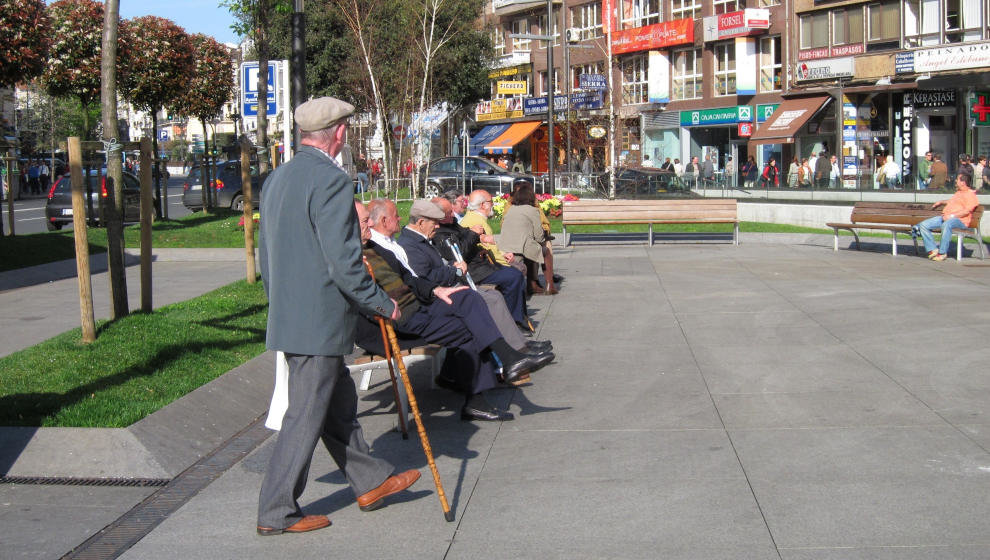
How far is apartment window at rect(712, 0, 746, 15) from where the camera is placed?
149ft

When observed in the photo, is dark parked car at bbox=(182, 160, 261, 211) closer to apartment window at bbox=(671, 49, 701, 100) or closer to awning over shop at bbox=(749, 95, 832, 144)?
awning over shop at bbox=(749, 95, 832, 144)

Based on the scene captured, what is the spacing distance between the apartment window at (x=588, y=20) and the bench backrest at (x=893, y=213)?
1516 inches

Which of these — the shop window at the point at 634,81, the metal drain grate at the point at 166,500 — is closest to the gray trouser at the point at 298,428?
the metal drain grate at the point at 166,500

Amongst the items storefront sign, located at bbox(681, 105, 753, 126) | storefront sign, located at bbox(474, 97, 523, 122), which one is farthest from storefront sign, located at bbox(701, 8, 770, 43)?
storefront sign, located at bbox(474, 97, 523, 122)

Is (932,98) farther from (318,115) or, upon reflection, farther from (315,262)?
(315,262)

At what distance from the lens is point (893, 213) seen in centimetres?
1611

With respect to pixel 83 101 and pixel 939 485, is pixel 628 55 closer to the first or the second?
pixel 83 101

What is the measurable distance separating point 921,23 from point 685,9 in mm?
13298

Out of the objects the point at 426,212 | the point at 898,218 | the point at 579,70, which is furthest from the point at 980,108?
the point at 426,212

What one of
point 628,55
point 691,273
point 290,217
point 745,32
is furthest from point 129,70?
point 628,55

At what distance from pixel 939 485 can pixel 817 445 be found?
88 centimetres

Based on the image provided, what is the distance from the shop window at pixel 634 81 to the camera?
167ft

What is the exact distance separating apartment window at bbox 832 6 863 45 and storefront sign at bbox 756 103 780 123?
143 inches

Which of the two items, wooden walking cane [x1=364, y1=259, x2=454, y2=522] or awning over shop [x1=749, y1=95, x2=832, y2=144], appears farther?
awning over shop [x1=749, y1=95, x2=832, y2=144]
